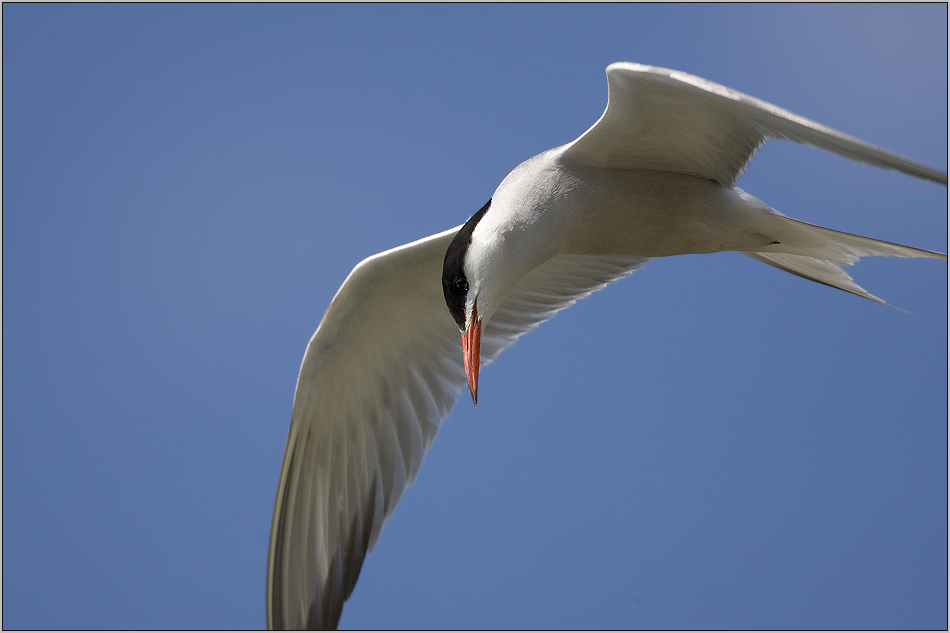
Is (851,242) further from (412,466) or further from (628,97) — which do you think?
(412,466)

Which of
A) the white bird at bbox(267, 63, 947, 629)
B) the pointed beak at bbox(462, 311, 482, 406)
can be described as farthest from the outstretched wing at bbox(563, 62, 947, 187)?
the pointed beak at bbox(462, 311, 482, 406)

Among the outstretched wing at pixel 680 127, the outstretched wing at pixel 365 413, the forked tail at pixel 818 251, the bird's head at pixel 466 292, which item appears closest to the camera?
the outstretched wing at pixel 680 127

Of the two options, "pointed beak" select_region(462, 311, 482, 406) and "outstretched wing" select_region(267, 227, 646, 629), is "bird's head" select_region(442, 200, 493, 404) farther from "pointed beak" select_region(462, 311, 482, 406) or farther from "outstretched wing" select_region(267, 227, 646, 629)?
"outstretched wing" select_region(267, 227, 646, 629)

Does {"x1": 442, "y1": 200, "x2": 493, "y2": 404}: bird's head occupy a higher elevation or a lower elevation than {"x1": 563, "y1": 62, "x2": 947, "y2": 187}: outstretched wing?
lower

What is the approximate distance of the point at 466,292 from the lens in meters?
2.24

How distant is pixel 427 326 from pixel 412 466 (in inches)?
19.4

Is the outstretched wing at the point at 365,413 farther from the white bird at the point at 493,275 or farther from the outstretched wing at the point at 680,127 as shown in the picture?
the outstretched wing at the point at 680,127

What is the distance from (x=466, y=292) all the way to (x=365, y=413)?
0.97 metres

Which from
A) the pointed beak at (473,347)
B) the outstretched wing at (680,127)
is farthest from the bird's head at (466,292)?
the outstretched wing at (680,127)

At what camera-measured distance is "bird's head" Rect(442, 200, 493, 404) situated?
87.8 inches

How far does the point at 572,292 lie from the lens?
9.96 feet

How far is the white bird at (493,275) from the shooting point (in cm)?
225

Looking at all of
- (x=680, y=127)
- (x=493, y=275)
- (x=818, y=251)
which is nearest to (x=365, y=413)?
(x=493, y=275)

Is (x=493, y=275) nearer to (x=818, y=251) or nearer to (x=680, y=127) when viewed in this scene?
(x=680, y=127)
